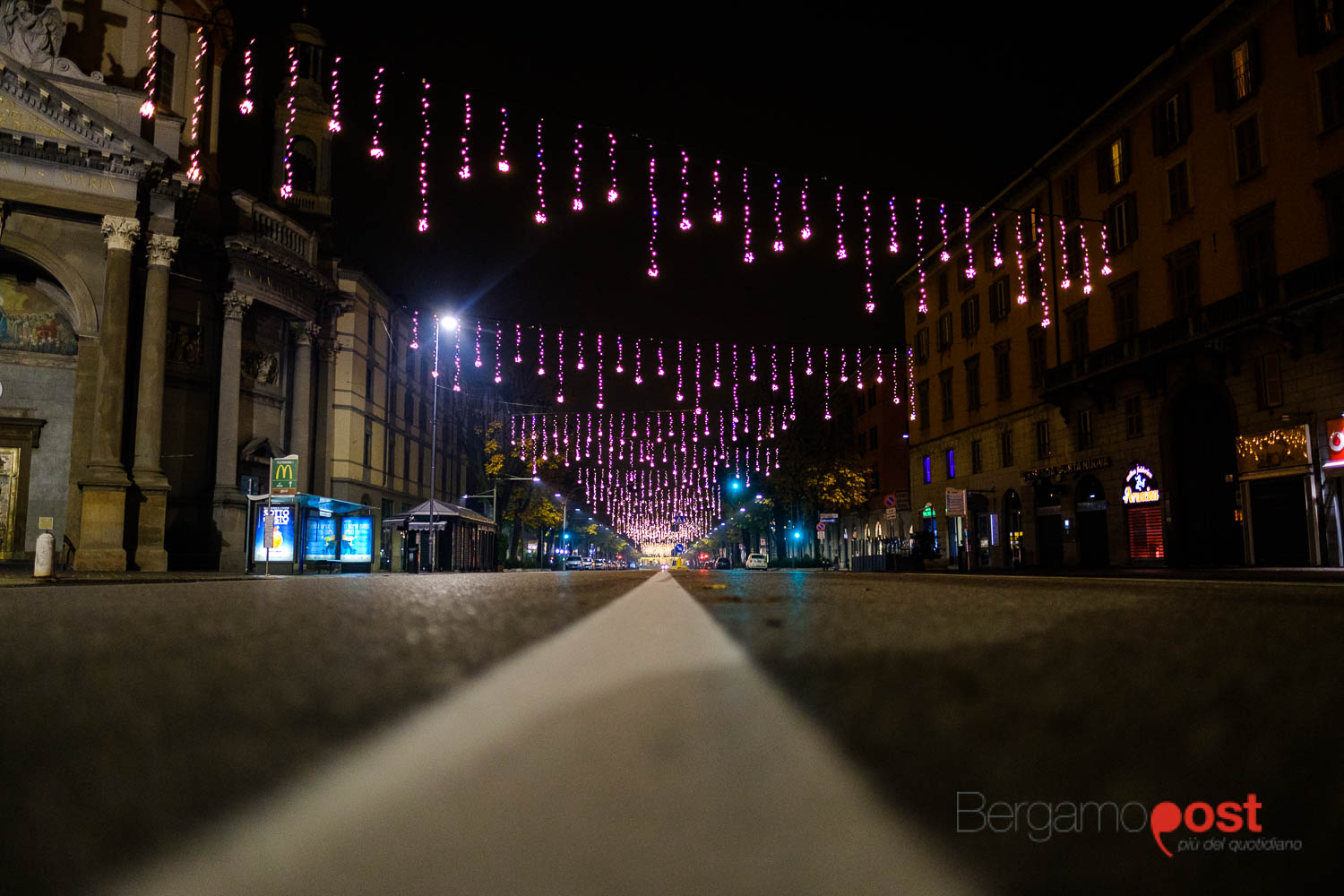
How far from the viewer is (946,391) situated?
49.4 m

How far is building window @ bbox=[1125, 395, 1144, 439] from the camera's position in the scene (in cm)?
3278

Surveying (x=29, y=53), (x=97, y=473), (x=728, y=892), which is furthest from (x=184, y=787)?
(x=29, y=53)

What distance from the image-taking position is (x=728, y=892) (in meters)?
0.90

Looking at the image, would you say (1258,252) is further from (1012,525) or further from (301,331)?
(301,331)

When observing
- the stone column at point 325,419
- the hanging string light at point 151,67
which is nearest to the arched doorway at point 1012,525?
the stone column at point 325,419

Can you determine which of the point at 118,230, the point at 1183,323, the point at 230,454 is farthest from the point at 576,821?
the point at 230,454

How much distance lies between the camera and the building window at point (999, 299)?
4235 cm

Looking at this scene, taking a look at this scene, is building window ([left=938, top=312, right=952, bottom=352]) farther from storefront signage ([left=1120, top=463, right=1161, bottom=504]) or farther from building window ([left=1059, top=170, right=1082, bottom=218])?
storefront signage ([left=1120, top=463, right=1161, bottom=504])

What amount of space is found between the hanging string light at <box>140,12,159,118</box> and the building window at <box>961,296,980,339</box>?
1426 inches

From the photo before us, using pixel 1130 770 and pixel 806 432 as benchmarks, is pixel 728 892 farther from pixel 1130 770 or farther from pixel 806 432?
pixel 806 432

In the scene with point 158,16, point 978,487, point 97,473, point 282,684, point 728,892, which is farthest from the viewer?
point 978,487

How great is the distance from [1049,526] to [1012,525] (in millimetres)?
3767

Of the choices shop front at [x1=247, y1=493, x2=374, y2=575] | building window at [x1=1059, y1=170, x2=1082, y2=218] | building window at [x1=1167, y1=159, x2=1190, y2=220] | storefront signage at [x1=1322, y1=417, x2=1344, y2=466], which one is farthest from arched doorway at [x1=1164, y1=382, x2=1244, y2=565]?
shop front at [x1=247, y1=493, x2=374, y2=575]

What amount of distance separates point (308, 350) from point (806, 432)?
30975 millimetres
